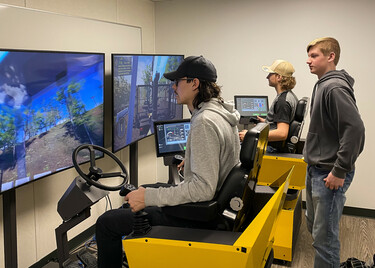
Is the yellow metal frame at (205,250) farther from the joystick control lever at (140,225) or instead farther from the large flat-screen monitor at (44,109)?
the large flat-screen monitor at (44,109)

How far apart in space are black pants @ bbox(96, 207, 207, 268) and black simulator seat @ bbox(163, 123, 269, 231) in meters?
0.15

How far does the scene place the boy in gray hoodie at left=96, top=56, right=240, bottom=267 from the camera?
182cm

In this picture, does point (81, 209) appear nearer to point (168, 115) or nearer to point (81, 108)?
point (81, 108)

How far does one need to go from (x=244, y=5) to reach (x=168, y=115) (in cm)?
148

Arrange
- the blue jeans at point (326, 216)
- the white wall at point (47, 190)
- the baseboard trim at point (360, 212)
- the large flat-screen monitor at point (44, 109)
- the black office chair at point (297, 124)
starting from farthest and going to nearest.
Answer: the baseboard trim at point (360, 212) → the black office chair at point (297, 124) → the white wall at point (47, 190) → the blue jeans at point (326, 216) → the large flat-screen monitor at point (44, 109)

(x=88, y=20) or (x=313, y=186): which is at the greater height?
(x=88, y=20)

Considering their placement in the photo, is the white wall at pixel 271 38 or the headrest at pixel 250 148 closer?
the headrest at pixel 250 148

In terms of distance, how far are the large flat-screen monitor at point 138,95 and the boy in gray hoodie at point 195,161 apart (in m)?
1.27

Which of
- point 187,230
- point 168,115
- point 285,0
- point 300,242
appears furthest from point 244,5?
point 187,230

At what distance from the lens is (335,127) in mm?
2322

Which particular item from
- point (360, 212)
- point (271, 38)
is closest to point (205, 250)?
point (360, 212)

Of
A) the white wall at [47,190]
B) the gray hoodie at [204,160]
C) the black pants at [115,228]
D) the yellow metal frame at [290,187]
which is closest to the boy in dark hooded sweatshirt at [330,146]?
the yellow metal frame at [290,187]

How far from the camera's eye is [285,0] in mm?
4188

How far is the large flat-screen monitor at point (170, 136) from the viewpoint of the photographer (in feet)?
11.1
